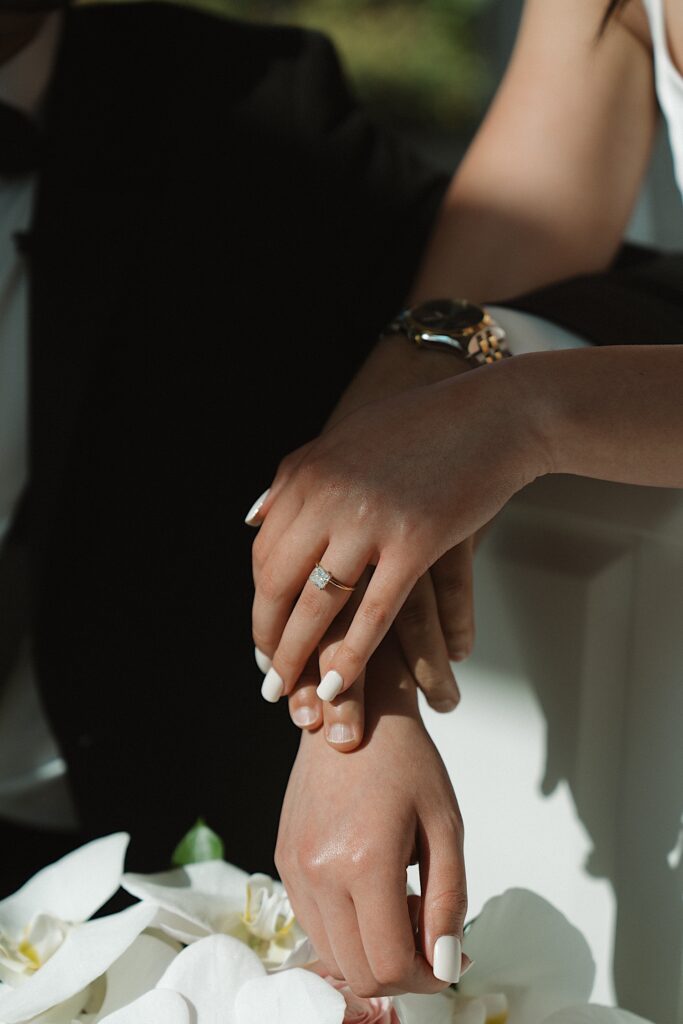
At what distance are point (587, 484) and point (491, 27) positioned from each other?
2932 mm

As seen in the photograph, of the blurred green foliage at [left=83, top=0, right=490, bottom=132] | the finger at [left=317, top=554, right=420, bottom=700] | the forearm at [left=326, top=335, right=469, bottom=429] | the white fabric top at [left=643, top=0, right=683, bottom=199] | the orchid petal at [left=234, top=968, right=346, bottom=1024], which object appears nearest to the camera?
the orchid petal at [left=234, top=968, right=346, bottom=1024]

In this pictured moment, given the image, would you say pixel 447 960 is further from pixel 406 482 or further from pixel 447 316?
pixel 447 316

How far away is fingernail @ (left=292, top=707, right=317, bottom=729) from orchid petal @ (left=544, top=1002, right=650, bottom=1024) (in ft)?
0.59

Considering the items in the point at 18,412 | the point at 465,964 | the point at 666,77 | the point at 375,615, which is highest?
the point at 666,77

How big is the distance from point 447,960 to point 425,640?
0.53ft

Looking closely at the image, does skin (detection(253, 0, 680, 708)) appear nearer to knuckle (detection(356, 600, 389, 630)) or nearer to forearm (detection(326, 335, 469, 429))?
knuckle (detection(356, 600, 389, 630))

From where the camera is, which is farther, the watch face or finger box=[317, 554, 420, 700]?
the watch face

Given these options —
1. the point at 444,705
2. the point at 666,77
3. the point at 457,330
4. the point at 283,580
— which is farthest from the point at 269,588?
the point at 666,77

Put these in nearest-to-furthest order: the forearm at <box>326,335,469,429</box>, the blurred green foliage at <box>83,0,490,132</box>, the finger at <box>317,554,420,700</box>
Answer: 1. the finger at <box>317,554,420,700</box>
2. the forearm at <box>326,335,469,429</box>
3. the blurred green foliage at <box>83,0,490,132</box>

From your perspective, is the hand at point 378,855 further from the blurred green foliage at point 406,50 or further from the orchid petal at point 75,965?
the blurred green foliage at point 406,50

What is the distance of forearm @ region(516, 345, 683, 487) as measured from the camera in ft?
1.55

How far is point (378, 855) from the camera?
0.43 meters

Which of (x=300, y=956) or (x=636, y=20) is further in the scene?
(x=636, y=20)

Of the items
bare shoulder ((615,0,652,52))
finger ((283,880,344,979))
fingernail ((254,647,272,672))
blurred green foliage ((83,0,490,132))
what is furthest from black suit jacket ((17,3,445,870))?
blurred green foliage ((83,0,490,132))
